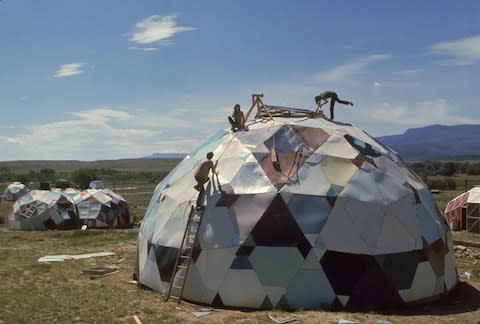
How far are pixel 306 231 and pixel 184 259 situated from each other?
125 inches

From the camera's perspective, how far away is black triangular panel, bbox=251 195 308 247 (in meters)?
12.0

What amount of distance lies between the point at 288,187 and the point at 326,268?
218 centimetres

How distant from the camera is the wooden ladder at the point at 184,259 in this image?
12781 mm

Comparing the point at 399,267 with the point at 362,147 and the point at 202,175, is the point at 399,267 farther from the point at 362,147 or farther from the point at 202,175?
the point at 202,175

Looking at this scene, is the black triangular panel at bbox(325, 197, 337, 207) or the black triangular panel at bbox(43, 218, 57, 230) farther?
the black triangular panel at bbox(43, 218, 57, 230)

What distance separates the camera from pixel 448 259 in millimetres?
13891

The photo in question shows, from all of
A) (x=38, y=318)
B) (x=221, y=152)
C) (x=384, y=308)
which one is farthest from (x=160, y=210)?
(x=384, y=308)

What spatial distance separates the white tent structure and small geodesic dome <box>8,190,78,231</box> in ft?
78.1

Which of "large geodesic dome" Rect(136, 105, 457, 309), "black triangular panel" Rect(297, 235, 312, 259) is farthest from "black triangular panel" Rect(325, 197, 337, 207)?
"black triangular panel" Rect(297, 235, 312, 259)

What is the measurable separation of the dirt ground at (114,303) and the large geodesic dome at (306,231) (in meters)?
0.46

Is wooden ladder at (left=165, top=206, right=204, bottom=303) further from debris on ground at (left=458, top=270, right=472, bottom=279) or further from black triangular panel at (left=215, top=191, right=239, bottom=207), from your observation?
debris on ground at (left=458, top=270, right=472, bottom=279)

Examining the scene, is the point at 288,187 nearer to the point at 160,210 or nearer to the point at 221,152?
the point at 221,152

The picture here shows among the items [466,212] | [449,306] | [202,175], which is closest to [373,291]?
[449,306]

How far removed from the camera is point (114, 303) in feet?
41.8
